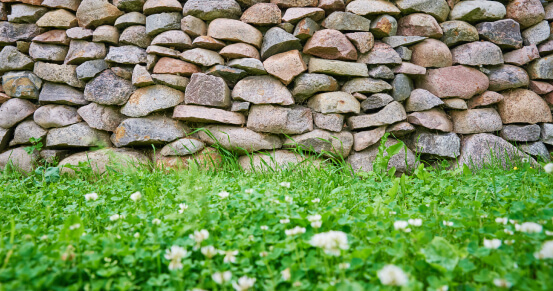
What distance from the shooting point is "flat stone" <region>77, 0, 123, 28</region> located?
269cm

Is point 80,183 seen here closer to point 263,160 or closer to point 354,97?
point 263,160

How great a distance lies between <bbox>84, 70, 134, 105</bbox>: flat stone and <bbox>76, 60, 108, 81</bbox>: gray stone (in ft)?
0.14

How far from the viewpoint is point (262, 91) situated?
8.40 feet

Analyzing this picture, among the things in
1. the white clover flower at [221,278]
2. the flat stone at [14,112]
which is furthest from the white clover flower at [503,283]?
the flat stone at [14,112]

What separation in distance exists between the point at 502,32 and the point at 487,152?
1077 mm

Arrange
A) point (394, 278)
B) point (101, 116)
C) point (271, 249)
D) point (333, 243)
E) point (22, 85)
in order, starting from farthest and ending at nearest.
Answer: point (22, 85)
point (101, 116)
point (271, 249)
point (333, 243)
point (394, 278)

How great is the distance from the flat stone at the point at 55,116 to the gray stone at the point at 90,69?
32cm

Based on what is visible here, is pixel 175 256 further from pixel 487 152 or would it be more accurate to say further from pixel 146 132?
pixel 487 152

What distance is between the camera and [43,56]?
2723 millimetres

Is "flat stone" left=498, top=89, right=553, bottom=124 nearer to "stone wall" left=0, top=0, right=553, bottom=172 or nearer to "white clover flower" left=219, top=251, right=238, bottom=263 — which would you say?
"stone wall" left=0, top=0, right=553, bottom=172

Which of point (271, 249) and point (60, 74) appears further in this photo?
point (60, 74)

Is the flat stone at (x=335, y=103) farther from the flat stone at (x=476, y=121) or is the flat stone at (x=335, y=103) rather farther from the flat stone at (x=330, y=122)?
the flat stone at (x=476, y=121)

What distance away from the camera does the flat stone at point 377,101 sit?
2.55 metres

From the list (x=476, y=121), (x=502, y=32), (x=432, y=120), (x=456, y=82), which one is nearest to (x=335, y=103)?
(x=432, y=120)
